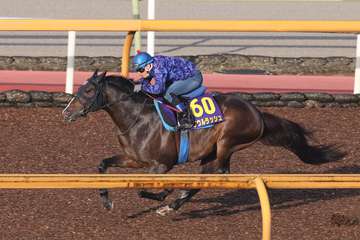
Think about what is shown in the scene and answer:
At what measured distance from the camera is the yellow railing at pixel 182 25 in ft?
39.4

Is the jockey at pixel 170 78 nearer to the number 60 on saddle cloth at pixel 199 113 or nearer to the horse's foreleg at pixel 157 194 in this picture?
the number 60 on saddle cloth at pixel 199 113

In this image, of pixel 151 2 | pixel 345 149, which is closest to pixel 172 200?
pixel 345 149

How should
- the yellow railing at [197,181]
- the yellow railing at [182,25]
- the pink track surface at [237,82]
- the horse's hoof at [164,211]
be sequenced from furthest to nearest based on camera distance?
the pink track surface at [237,82] → the yellow railing at [182,25] → the horse's hoof at [164,211] → the yellow railing at [197,181]

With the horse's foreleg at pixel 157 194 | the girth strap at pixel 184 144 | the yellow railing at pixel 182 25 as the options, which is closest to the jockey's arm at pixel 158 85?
the girth strap at pixel 184 144

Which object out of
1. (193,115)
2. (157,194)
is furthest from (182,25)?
(157,194)

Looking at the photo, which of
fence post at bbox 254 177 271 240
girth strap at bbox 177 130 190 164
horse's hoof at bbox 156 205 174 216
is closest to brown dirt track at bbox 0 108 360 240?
horse's hoof at bbox 156 205 174 216

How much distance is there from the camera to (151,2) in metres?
14.9

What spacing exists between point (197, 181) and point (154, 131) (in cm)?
327

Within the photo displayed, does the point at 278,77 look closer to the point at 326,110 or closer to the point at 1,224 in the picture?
the point at 326,110

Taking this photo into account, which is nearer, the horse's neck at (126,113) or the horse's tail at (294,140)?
the horse's neck at (126,113)

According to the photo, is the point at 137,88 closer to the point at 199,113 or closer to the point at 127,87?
the point at 127,87

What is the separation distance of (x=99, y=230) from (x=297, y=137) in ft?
7.42

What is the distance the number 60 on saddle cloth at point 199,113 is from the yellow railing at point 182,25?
2573mm

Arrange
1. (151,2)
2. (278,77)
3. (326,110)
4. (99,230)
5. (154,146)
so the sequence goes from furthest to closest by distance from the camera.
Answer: (278,77), (151,2), (326,110), (154,146), (99,230)
